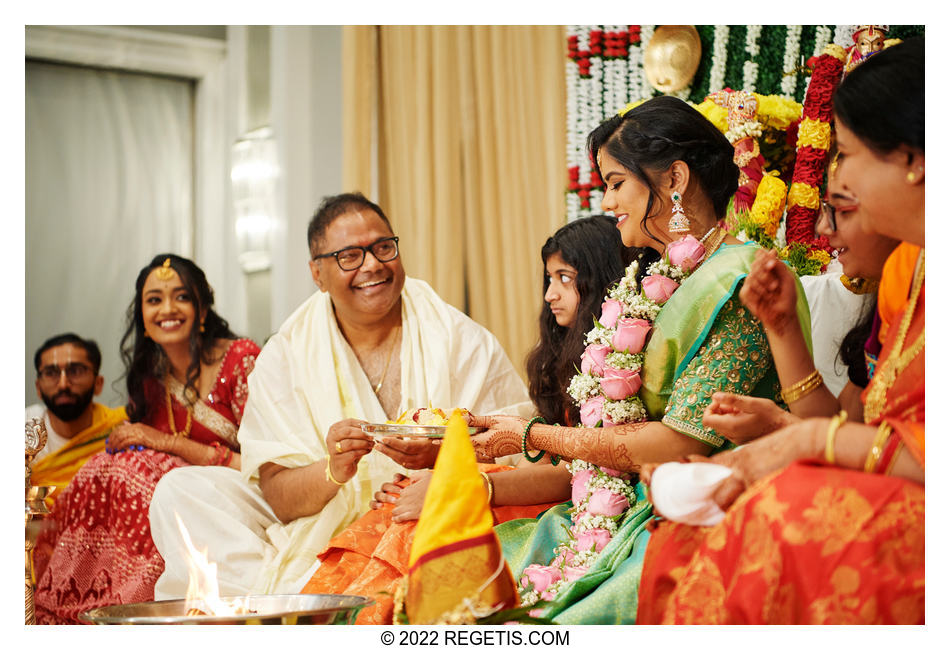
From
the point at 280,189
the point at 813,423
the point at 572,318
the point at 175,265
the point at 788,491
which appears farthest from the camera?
the point at 280,189

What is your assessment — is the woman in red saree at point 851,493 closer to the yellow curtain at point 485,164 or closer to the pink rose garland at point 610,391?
the pink rose garland at point 610,391

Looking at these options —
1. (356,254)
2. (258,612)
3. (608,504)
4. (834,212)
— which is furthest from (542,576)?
(356,254)

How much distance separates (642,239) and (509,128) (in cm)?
145

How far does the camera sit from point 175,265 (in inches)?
142

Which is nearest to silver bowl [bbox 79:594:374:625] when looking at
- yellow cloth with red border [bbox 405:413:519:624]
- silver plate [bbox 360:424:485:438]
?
yellow cloth with red border [bbox 405:413:519:624]

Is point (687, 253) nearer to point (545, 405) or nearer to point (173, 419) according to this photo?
point (545, 405)

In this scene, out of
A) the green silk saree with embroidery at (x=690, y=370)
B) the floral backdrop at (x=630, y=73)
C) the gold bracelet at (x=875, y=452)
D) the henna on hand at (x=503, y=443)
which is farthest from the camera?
the floral backdrop at (x=630, y=73)

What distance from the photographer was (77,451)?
156 inches

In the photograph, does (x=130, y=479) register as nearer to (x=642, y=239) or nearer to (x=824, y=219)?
(x=642, y=239)

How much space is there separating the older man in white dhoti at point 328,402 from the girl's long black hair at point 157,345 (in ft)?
1.54

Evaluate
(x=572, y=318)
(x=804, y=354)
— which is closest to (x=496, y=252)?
(x=572, y=318)

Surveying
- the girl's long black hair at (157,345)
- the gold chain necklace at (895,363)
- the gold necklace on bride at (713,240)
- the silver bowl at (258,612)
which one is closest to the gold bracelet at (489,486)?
the silver bowl at (258,612)

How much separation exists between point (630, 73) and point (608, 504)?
1.89 m

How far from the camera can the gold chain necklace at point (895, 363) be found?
192 cm
